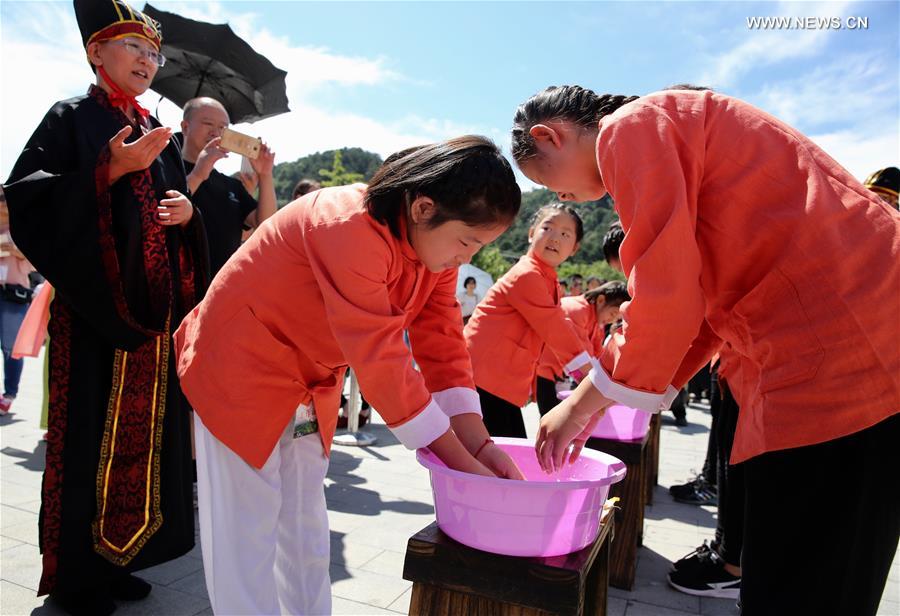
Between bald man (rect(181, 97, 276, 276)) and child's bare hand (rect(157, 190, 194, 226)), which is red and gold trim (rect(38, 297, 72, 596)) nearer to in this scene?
child's bare hand (rect(157, 190, 194, 226))

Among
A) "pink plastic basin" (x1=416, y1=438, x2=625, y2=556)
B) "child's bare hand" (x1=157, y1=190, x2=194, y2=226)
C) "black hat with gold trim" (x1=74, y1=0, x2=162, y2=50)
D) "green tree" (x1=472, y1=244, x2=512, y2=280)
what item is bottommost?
"pink plastic basin" (x1=416, y1=438, x2=625, y2=556)

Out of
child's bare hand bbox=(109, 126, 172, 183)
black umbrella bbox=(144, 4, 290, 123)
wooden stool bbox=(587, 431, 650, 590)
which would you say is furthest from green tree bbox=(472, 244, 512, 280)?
child's bare hand bbox=(109, 126, 172, 183)

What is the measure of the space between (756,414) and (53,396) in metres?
2.24

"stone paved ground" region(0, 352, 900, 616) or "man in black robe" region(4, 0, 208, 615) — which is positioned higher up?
"man in black robe" region(4, 0, 208, 615)

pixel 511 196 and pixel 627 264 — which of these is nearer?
pixel 627 264

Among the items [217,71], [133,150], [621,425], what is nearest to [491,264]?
[217,71]

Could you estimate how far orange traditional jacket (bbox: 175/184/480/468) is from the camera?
1447mm

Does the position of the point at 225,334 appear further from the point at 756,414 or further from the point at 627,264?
the point at 756,414

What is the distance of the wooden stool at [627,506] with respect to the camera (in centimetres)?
280

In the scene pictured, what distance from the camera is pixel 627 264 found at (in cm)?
130

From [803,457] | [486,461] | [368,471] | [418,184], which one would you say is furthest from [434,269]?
[368,471]

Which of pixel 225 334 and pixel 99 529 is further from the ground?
pixel 225 334

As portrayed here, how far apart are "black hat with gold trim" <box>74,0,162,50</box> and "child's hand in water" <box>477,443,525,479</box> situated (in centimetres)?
197

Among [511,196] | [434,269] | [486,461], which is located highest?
[511,196]
